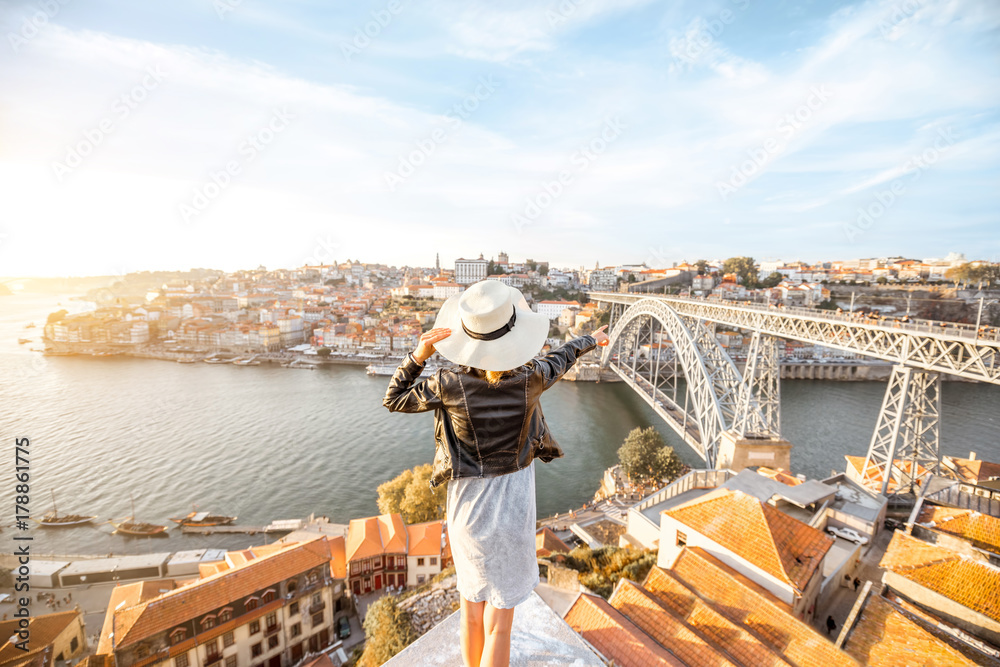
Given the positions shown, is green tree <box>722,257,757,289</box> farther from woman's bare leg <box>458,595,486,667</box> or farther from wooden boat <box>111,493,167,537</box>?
woman's bare leg <box>458,595,486,667</box>

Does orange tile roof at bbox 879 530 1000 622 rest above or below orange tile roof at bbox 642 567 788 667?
above

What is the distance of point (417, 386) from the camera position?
1218mm

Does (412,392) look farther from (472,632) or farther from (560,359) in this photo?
(472,632)

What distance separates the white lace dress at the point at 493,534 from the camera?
1.27 m

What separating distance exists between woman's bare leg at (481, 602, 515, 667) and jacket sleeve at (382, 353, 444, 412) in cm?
70

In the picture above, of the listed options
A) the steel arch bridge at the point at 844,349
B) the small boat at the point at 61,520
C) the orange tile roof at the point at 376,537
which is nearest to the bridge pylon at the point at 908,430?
the steel arch bridge at the point at 844,349

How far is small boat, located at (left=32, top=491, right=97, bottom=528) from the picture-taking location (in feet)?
39.3

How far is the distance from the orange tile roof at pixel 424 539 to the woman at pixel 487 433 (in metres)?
8.69

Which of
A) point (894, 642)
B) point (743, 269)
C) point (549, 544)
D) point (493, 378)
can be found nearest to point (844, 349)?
point (894, 642)

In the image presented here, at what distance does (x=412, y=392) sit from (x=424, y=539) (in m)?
9.40

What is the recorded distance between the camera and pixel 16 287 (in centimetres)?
5919

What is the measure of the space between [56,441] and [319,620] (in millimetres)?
16855

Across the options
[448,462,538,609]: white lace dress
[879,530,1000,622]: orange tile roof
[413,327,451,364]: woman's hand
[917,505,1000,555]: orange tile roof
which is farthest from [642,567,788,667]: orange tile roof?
[413,327,451,364]: woman's hand

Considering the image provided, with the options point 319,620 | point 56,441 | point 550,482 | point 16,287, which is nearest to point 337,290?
point 56,441
